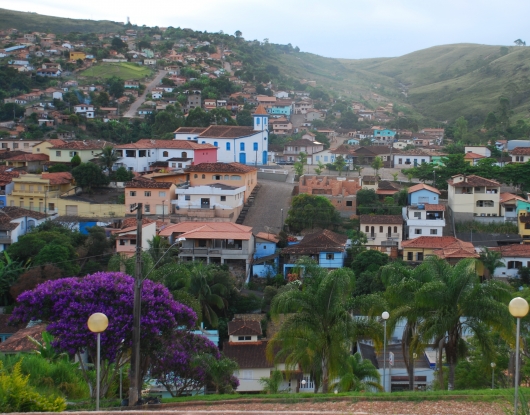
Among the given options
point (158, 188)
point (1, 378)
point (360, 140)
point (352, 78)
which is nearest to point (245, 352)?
point (1, 378)

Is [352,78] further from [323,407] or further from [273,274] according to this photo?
[323,407]

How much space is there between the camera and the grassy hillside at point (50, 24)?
106938mm

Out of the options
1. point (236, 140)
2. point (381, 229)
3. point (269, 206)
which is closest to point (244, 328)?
point (381, 229)

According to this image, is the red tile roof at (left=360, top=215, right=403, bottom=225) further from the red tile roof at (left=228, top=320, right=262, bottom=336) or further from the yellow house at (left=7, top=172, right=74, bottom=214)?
the yellow house at (left=7, top=172, right=74, bottom=214)

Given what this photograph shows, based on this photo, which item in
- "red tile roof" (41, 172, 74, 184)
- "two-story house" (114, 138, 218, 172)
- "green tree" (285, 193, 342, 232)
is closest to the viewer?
"green tree" (285, 193, 342, 232)

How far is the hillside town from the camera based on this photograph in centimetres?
1296

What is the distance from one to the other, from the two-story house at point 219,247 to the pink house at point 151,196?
4.20 meters

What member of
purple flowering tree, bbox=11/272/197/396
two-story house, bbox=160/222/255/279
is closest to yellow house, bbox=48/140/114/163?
two-story house, bbox=160/222/255/279

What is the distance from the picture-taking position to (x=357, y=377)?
538 inches

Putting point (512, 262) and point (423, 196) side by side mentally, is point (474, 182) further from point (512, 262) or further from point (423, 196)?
point (512, 262)

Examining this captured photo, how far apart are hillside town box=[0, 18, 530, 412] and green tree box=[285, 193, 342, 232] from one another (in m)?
0.08

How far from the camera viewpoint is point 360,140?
5772 cm

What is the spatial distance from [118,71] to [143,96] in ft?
33.7

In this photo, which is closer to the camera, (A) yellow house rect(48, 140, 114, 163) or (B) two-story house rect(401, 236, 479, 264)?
(B) two-story house rect(401, 236, 479, 264)
